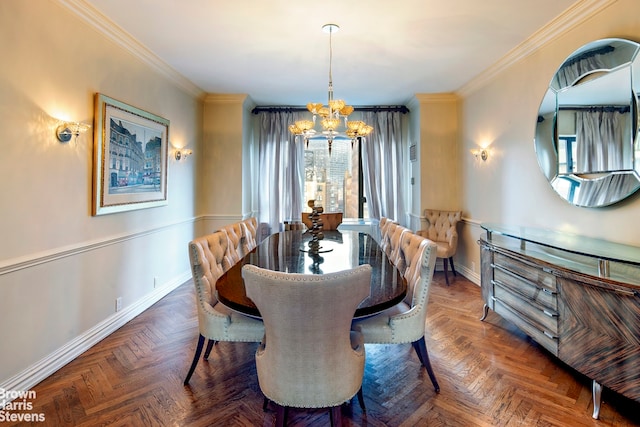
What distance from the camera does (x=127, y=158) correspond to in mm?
2973

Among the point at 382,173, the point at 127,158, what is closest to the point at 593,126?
the point at 382,173

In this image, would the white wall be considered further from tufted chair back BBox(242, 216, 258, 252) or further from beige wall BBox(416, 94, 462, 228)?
beige wall BBox(416, 94, 462, 228)

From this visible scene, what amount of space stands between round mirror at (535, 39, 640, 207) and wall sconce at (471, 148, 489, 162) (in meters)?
1.11

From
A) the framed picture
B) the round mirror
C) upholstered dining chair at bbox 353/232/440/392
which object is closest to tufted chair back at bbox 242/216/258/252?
the framed picture

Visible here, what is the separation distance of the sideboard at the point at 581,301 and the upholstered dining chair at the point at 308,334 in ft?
4.72

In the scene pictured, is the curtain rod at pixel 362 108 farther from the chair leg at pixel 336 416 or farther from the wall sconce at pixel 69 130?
the chair leg at pixel 336 416

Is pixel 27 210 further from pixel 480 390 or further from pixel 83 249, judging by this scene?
pixel 480 390

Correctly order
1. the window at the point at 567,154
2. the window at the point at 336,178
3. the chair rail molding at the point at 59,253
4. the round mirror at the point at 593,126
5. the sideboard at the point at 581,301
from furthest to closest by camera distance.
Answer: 1. the window at the point at 336,178
2. the window at the point at 567,154
3. the round mirror at the point at 593,126
4. the chair rail molding at the point at 59,253
5. the sideboard at the point at 581,301

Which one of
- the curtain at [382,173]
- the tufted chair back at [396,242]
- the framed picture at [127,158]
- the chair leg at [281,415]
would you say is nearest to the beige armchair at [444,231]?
the curtain at [382,173]

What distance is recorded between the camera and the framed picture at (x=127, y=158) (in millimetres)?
2605

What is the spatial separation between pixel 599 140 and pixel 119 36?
4086 millimetres

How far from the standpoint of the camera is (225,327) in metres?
1.85

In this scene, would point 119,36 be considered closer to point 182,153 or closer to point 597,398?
point 182,153

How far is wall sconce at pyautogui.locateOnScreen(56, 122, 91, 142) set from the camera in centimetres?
223
